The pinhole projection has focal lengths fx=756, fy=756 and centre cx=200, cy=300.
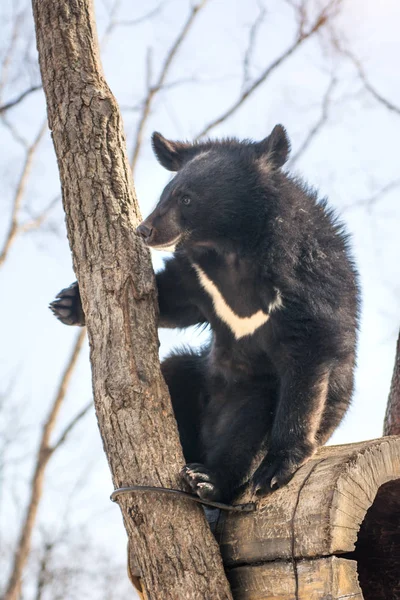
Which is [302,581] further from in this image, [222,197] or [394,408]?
[394,408]

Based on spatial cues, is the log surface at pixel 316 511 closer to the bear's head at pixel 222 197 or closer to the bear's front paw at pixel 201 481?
the bear's front paw at pixel 201 481

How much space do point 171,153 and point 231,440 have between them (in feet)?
4.87

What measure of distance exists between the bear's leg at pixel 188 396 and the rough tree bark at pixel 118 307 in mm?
617

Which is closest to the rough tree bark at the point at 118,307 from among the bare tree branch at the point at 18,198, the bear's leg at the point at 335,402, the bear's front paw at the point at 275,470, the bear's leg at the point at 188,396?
the bear's front paw at the point at 275,470

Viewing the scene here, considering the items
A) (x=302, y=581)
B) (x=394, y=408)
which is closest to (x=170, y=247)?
(x=302, y=581)

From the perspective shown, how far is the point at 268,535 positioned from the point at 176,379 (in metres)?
1.10

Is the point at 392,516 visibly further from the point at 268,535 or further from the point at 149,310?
the point at 149,310

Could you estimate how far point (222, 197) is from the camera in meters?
3.41

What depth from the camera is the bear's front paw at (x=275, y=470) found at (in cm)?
281

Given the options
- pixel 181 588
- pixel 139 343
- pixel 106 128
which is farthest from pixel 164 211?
pixel 181 588

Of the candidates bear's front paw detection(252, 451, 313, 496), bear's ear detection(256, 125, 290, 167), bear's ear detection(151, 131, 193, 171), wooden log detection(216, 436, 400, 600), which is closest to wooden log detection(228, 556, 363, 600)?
wooden log detection(216, 436, 400, 600)

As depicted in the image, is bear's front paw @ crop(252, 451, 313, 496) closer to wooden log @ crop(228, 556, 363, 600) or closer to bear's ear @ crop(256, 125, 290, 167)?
wooden log @ crop(228, 556, 363, 600)

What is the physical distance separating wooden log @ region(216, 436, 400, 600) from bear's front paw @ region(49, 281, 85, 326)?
3.67 feet

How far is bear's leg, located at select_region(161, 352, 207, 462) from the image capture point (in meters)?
3.56
